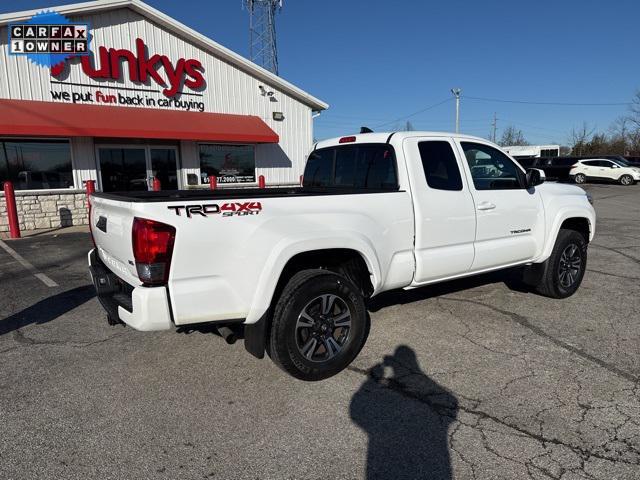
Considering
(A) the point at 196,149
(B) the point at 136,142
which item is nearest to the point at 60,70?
(B) the point at 136,142

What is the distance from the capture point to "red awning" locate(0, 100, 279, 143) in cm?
1108

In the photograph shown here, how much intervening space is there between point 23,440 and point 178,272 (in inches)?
54.0

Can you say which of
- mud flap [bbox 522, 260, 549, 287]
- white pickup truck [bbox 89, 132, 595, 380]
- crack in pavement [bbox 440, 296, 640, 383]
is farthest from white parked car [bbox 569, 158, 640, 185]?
crack in pavement [bbox 440, 296, 640, 383]

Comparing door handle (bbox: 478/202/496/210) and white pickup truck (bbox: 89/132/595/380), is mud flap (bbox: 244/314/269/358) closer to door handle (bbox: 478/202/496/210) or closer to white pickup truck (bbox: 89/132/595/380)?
white pickup truck (bbox: 89/132/595/380)

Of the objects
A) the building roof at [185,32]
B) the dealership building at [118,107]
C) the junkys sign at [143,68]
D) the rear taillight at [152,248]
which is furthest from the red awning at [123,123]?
the rear taillight at [152,248]

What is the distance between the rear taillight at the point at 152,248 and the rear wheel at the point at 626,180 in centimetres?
3287

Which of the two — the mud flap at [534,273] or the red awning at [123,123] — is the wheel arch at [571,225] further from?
the red awning at [123,123]

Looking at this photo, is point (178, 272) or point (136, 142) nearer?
point (178, 272)

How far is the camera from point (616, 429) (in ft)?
8.96

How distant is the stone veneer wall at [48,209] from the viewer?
12086mm

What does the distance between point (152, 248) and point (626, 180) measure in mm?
33148

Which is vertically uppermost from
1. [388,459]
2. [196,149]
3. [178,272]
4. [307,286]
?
[196,149]

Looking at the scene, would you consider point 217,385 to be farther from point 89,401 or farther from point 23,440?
point 23,440

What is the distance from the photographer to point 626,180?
1115 inches
